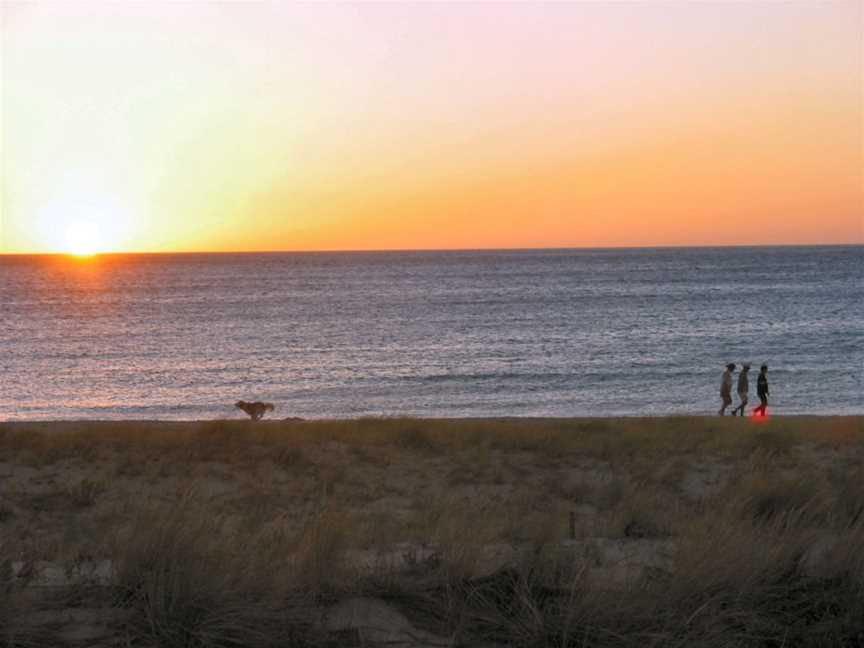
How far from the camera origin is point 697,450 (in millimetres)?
14727

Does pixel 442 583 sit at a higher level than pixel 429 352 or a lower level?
higher

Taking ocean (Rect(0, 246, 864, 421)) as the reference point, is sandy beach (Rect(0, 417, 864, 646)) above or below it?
above

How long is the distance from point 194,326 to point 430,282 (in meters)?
62.6

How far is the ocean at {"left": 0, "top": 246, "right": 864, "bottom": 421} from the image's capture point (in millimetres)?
31922

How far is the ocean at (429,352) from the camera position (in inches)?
1257

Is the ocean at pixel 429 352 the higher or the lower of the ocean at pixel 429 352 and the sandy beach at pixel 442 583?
the lower

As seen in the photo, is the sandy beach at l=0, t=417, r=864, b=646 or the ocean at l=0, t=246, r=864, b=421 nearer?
the sandy beach at l=0, t=417, r=864, b=646

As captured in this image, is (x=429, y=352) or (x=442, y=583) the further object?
(x=429, y=352)

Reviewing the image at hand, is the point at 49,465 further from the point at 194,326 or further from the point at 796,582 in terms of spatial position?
the point at 194,326

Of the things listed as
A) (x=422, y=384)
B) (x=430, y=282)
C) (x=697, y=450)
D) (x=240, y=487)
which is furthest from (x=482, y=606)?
(x=430, y=282)

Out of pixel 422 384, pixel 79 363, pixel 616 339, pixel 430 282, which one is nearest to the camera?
pixel 422 384

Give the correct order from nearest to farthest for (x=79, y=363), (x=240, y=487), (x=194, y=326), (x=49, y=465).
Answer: (x=240, y=487)
(x=49, y=465)
(x=79, y=363)
(x=194, y=326)

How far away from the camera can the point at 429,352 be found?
158ft

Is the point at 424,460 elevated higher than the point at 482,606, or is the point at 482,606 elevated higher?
the point at 482,606
